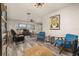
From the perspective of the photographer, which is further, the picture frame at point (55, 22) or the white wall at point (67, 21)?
the picture frame at point (55, 22)

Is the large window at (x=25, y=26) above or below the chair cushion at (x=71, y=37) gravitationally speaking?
above

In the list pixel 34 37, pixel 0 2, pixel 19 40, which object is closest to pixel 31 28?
pixel 34 37

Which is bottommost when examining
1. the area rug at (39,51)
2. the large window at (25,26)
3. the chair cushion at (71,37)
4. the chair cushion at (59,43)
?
the area rug at (39,51)

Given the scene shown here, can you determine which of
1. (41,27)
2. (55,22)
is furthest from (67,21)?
(41,27)

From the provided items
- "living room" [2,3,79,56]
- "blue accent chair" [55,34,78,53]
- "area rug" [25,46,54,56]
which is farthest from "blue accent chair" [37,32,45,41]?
"blue accent chair" [55,34,78,53]

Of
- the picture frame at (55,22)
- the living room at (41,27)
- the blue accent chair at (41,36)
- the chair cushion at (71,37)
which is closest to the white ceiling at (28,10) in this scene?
the living room at (41,27)

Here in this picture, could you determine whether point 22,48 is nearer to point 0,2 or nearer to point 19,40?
point 19,40

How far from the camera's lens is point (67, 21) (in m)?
1.93

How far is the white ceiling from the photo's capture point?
1912 mm

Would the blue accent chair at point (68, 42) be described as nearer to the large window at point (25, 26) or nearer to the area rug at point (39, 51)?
the area rug at point (39, 51)

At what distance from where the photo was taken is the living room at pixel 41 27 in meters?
1.90

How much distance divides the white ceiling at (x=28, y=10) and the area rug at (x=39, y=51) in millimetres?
558

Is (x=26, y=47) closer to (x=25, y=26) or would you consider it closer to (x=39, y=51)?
(x=39, y=51)

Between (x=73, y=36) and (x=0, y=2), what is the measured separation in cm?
133
